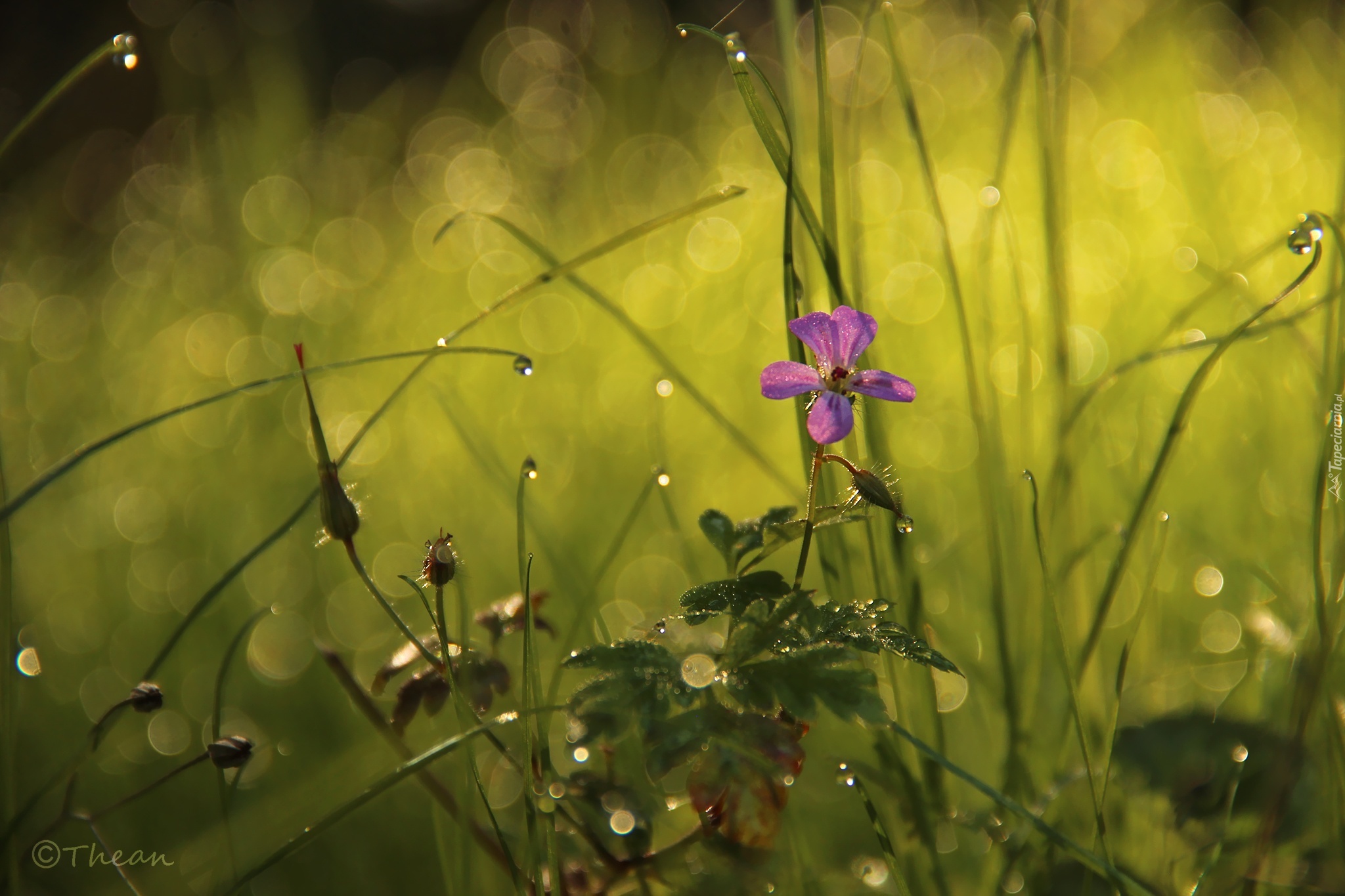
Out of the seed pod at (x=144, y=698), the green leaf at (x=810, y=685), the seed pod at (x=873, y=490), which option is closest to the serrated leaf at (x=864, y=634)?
the green leaf at (x=810, y=685)

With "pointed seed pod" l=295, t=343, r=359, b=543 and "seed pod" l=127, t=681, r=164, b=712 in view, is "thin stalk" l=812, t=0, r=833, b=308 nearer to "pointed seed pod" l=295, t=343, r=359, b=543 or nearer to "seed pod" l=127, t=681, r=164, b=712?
"pointed seed pod" l=295, t=343, r=359, b=543

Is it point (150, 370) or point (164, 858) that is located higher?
point (150, 370)

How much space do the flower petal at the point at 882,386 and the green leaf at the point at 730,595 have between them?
0.24m

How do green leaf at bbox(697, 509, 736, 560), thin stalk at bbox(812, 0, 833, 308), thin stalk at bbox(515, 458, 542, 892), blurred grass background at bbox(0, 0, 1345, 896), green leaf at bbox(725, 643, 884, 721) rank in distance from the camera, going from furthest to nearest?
blurred grass background at bbox(0, 0, 1345, 896), thin stalk at bbox(812, 0, 833, 308), green leaf at bbox(697, 509, 736, 560), thin stalk at bbox(515, 458, 542, 892), green leaf at bbox(725, 643, 884, 721)

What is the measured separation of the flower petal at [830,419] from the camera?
1.02m

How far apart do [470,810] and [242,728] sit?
0.79 metres

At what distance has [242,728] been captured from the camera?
5.83 feet

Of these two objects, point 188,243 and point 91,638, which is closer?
point 91,638

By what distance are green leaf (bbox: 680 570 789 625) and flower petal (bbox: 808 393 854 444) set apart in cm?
17

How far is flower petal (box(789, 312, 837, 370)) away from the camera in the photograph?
112cm

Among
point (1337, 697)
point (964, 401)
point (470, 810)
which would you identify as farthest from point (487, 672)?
point (964, 401)

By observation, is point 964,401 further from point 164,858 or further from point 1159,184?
point 164,858

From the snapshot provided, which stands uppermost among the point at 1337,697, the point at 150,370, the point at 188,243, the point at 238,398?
the point at 188,243

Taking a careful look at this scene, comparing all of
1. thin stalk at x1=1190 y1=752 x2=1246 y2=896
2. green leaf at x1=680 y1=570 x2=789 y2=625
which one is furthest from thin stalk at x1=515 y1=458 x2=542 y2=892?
thin stalk at x1=1190 y1=752 x2=1246 y2=896
